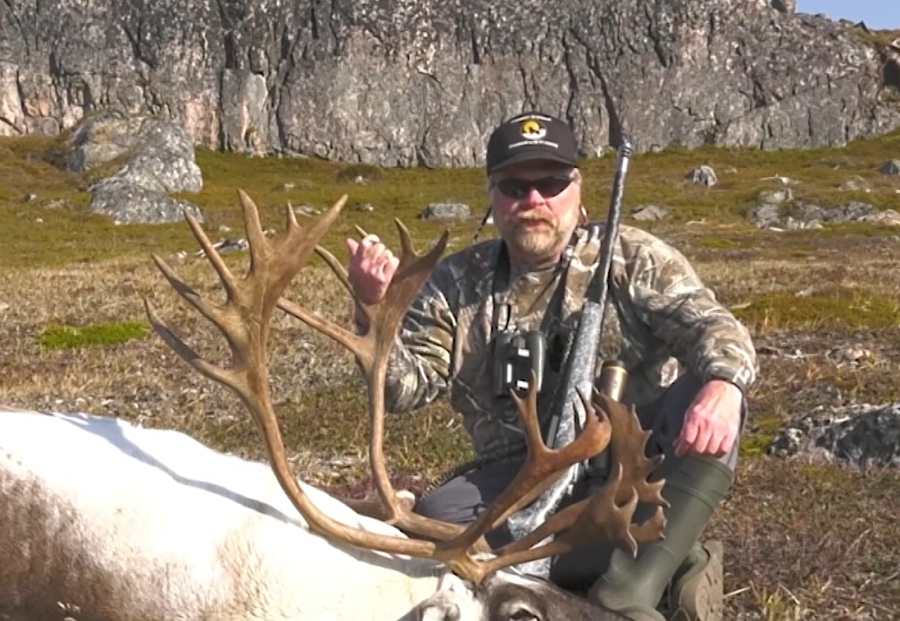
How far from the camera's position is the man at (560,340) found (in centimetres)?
453

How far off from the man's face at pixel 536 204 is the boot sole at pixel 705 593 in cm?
152

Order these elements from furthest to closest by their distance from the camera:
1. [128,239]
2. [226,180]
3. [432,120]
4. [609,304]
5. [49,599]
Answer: [432,120], [226,180], [128,239], [609,304], [49,599]

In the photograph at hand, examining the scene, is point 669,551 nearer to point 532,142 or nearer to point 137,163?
point 532,142

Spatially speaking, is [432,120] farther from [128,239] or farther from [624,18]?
[128,239]

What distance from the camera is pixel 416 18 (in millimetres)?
98938

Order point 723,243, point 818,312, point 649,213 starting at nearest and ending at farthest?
point 818,312 < point 723,243 < point 649,213

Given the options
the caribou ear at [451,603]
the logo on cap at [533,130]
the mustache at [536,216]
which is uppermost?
the logo on cap at [533,130]

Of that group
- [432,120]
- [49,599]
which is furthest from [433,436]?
[432,120]

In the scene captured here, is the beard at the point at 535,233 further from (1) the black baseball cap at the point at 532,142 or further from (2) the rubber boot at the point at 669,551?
(2) the rubber boot at the point at 669,551

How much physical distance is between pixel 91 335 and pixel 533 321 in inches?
348

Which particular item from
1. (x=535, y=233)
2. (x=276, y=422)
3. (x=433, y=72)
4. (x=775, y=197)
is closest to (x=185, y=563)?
(x=276, y=422)

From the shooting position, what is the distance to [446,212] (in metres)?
55.5

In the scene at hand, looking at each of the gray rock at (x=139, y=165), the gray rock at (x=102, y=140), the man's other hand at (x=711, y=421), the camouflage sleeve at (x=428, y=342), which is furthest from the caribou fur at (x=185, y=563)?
the gray rock at (x=102, y=140)

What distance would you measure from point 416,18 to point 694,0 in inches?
981
